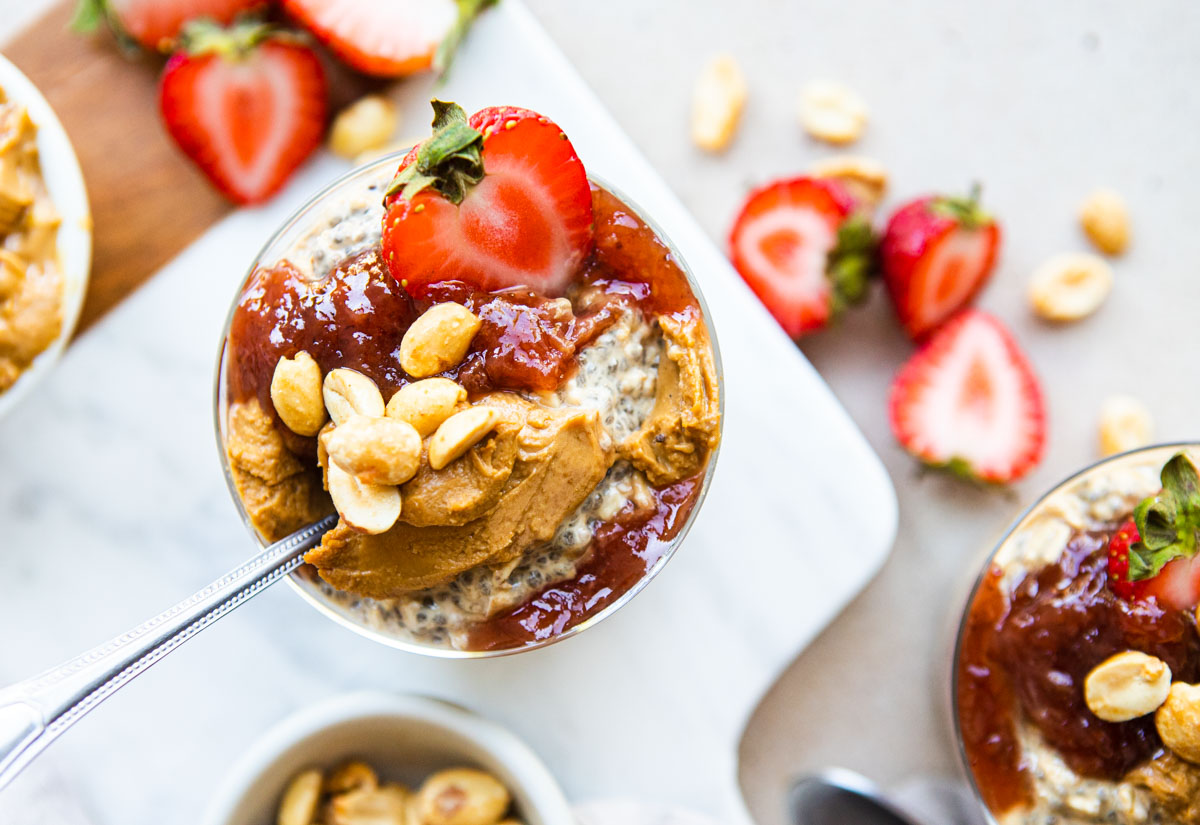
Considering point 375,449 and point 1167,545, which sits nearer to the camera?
point 375,449

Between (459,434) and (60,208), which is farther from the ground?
(60,208)

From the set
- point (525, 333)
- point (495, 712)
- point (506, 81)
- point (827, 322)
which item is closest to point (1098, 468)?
point (827, 322)

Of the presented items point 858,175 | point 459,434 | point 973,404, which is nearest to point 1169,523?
point 973,404

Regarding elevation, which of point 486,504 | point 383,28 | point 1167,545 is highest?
point 383,28

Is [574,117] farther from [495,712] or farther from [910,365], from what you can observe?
[495,712]

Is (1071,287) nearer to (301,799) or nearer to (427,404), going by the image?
(427,404)

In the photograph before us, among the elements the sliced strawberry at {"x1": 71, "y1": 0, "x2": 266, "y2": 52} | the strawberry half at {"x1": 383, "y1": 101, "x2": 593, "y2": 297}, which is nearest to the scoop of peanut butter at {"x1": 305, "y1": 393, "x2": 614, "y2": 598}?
the strawberry half at {"x1": 383, "y1": 101, "x2": 593, "y2": 297}

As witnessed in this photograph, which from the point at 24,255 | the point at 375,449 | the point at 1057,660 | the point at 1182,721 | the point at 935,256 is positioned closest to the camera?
the point at 375,449
